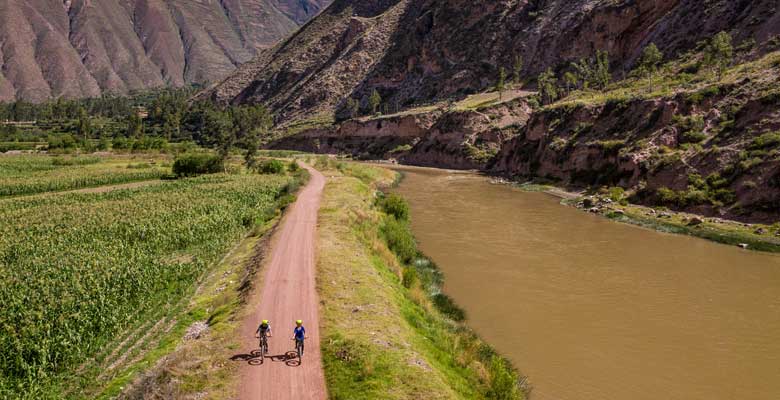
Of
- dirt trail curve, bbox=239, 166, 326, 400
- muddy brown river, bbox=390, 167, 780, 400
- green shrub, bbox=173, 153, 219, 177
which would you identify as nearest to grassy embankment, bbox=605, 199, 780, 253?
muddy brown river, bbox=390, 167, 780, 400

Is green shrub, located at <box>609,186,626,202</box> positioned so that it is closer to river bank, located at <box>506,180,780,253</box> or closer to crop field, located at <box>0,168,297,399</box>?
river bank, located at <box>506,180,780,253</box>

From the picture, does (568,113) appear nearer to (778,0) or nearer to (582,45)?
(778,0)

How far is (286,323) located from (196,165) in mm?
75143

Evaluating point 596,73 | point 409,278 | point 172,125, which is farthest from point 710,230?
point 172,125

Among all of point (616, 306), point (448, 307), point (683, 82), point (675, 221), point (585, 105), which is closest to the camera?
point (448, 307)

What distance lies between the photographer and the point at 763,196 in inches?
1725

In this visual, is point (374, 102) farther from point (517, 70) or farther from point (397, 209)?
point (397, 209)

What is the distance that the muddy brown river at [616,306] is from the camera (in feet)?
63.1

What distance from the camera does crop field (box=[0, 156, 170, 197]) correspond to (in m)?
67.0

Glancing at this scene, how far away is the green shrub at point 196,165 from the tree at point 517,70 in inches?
3634

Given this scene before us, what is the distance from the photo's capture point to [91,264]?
98.0 feet

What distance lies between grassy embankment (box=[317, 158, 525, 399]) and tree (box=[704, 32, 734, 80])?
64.5m

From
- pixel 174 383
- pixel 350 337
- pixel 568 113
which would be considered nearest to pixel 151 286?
pixel 174 383

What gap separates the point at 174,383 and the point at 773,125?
62.0 m
